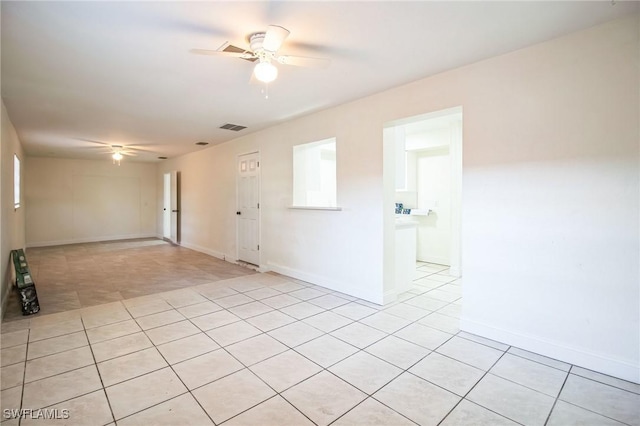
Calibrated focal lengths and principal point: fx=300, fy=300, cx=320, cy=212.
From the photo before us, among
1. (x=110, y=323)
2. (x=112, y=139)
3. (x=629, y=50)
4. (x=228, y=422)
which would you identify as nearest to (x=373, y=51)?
(x=629, y=50)

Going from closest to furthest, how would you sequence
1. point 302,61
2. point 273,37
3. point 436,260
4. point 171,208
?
point 273,37
point 302,61
point 436,260
point 171,208

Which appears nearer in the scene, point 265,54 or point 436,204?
point 265,54

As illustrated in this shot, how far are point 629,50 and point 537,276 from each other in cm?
170

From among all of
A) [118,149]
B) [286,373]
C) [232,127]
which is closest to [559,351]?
[286,373]

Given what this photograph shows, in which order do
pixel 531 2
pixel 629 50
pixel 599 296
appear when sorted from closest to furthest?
pixel 531 2
pixel 629 50
pixel 599 296

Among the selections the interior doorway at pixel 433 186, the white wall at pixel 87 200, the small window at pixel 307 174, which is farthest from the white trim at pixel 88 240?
the interior doorway at pixel 433 186

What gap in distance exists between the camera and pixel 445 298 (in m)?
3.79

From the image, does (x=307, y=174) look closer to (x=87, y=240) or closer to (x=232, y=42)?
(x=232, y=42)

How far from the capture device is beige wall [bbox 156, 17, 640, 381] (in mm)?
2082

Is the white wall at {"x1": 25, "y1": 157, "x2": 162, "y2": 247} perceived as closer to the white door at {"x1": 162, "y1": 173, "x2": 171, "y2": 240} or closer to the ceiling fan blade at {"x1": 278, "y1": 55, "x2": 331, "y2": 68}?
the white door at {"x1": 162, "y1": 173, "x2": 171, "y2": 240}

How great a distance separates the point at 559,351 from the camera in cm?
234

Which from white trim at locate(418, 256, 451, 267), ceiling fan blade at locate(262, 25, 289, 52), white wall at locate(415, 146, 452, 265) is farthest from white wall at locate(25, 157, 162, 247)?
ceiling fan blade at locate(262, 25, 289, 52)

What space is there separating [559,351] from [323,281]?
2649mm

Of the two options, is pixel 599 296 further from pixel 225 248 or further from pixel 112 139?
pixel 112 139
